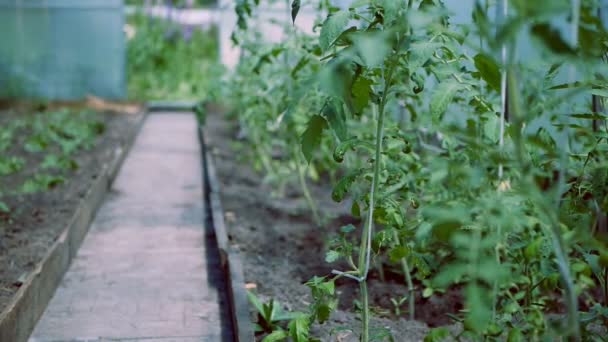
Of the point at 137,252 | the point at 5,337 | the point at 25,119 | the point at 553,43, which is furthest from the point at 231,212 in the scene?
the point at 25,119

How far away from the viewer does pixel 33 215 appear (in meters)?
4.72

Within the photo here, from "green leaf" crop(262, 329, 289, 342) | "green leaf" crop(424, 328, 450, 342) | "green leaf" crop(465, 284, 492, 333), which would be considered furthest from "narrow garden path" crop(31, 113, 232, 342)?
"green leaf" crop(465, 284, 492, 333)

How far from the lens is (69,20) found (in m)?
12.5

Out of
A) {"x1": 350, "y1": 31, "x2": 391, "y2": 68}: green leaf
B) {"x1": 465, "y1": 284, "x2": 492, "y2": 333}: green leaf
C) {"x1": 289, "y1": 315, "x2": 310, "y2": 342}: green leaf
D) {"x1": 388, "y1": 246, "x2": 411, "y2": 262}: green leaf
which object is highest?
{"x1": 350, "y1": 31, "x2": 391, "y2": 68}: green leaf

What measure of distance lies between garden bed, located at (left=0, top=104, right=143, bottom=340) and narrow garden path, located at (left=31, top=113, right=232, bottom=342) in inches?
4.6

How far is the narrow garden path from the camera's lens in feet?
10.6

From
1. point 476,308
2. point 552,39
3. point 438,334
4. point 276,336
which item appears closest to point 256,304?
point 276,336

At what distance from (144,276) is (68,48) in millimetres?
9388

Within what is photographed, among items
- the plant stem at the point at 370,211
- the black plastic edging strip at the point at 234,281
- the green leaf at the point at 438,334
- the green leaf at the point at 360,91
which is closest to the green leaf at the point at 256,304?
the black plastic edging strip at the point at 234,281

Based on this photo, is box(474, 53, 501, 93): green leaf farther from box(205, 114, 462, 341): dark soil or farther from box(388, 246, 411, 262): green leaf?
box(205, 114, 462, 341): dark soil

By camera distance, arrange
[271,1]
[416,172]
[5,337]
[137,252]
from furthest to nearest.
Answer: [271,1] → [137,252] → [416,172] → [5,337]

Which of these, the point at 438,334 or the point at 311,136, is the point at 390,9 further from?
the point at 438,334

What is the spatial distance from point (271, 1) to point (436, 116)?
13.0 ft

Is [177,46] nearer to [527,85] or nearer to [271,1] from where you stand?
[271,1]
